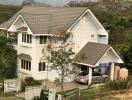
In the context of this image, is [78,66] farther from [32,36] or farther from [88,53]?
[32,36]

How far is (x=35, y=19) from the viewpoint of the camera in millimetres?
39969

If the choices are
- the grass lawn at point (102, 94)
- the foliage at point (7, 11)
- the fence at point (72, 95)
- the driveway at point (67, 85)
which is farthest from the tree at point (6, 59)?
the foliage at point (7, 11)

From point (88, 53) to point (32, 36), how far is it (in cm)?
594

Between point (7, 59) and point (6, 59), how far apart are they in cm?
13

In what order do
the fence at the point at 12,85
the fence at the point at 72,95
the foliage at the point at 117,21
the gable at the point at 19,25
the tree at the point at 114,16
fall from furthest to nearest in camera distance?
the tree at the point at 114,16, the foliage at the point at 117,21, the gable at the point at 19,25, the fence at the point at 12,85, the fence at the point at 72,95

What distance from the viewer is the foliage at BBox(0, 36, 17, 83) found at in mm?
39250

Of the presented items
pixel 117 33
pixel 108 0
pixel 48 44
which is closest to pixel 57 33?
pixel 48 44

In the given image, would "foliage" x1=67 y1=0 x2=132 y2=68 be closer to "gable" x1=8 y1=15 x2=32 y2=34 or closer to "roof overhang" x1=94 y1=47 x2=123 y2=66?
"roof overhang" x1=94 y1=47 x2=123 y2=66

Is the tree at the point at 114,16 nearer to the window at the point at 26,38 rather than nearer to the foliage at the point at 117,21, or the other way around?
the foliage at the point at 117,21

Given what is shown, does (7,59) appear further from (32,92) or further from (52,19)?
(32,92)

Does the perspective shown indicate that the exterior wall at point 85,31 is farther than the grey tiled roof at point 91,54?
Yes

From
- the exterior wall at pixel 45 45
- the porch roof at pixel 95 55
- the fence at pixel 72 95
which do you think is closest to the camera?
the fence at pixel 72 95

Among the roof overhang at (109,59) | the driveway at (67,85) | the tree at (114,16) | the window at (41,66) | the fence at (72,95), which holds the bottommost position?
the fence at (72,95)

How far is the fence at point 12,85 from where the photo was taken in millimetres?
36000
